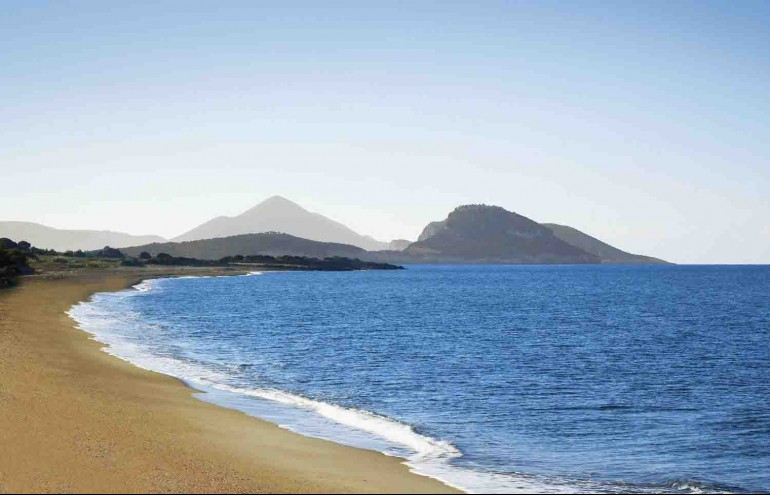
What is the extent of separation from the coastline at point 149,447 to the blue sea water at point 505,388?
1.42 m

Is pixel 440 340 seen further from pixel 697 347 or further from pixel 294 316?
pixel 294 316

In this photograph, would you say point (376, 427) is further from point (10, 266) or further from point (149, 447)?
point (10, 266)

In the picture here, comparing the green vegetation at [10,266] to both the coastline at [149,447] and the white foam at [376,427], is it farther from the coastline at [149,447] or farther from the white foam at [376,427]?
the coastline at [149,447]

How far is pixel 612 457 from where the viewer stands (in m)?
20.3

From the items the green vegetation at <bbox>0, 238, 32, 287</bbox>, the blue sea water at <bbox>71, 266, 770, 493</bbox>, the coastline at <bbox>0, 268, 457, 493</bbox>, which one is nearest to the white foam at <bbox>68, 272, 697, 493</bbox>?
the blue sea water at <bbox>71, 266, 770, 493</bbox>

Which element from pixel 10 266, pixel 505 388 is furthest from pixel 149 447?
pixel 10 266

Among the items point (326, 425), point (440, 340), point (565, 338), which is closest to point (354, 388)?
point (326, 425)

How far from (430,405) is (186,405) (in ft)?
28.7

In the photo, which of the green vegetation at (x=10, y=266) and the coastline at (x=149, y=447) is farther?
the green vegetation at (x=10, y=266)

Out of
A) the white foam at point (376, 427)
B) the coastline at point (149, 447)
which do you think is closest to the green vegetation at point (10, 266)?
the white foam at point (376, 427)

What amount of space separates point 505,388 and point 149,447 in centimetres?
1712

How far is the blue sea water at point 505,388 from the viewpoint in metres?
19.5

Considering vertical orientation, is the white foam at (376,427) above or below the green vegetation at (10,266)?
below

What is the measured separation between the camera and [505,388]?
31.5 metres
